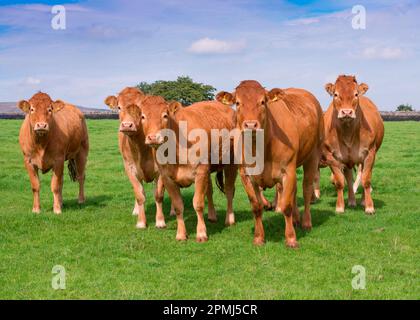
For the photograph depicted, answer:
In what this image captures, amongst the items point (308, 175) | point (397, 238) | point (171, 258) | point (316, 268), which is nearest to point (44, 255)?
point (171, 258)

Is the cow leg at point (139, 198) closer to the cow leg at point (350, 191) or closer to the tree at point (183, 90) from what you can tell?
the cow leg at point (350, 191)

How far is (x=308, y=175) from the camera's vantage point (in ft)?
32.1

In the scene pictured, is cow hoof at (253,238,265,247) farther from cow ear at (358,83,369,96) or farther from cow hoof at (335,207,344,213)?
cow ear at (358,83,369,96)

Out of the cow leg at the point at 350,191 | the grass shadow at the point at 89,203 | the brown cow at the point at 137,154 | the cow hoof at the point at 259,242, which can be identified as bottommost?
the grass shadow at the point at 89,203

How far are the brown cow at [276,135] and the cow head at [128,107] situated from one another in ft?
5.26

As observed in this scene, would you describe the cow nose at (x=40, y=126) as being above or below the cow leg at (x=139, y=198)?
above

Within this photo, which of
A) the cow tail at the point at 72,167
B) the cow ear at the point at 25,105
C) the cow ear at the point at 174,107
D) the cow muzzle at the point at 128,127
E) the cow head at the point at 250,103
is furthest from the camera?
the cow tail at the point at 72,167

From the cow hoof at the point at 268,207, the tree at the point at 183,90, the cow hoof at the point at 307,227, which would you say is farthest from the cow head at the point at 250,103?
the tree at the point at 183,90

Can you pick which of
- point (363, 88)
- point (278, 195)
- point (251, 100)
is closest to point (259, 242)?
point (251, 100)

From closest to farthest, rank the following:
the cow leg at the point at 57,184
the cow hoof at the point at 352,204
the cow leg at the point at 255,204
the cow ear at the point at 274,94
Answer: the cow ear at the point at 274,94
the cow leg at the point at 255,204
the cow leg at the point at 57,184
the cow hoof at the point at 352,204

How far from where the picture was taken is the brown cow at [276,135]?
787 centimetres

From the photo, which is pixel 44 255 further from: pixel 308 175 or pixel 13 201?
pixel 13 201

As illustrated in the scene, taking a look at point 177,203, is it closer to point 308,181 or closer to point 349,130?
point 308,181
